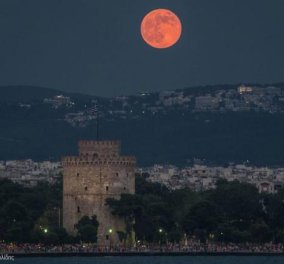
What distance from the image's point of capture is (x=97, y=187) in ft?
433

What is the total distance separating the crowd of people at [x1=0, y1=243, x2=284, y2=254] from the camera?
5010 inches

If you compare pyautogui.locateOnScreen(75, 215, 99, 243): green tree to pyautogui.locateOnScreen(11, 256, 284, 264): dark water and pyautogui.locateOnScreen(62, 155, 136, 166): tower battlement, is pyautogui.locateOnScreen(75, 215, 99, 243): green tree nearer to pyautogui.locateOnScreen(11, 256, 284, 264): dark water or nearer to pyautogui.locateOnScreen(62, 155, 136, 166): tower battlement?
pyautogui.locateOnScreen(11, 256, 284, 264): dark water

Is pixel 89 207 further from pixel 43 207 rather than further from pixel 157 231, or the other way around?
pixel 43 207

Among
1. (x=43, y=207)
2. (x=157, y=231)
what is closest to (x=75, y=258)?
(x=157, y=231)

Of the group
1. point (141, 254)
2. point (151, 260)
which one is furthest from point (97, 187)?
point (151, 260)

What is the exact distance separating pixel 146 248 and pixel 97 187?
5043 millimetres

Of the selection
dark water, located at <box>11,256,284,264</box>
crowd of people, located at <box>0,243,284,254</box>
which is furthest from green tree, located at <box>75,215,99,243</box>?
dark water, located at <box>11,256,284,264</box>

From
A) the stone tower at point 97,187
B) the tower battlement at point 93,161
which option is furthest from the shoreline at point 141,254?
the tower battlement at point 93,161

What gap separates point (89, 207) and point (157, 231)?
17.5 ft

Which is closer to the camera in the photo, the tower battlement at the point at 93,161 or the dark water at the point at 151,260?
the dark water at the point at 151,260

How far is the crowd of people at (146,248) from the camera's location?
417 feet

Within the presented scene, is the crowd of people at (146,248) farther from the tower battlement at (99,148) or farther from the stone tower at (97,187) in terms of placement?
the tower battlement at (99,148)

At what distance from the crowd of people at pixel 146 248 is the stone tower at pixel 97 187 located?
1990 millimetres

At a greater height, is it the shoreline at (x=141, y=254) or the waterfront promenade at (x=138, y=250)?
the waterfront promenade at (x=138, y=250)
